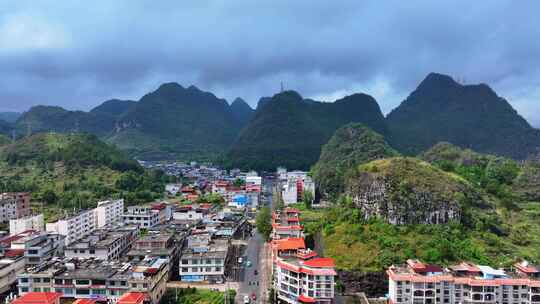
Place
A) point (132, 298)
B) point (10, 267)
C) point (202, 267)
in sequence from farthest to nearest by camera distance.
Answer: point (202, 267)
point (10, 267)
point (132, 298)

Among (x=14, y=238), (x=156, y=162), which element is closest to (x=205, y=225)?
(x=14, y=238)

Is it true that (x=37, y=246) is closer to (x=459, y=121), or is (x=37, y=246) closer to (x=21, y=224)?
(x=21, y=224)

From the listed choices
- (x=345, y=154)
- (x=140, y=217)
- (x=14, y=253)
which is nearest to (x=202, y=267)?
Result: (x=14, y=253)

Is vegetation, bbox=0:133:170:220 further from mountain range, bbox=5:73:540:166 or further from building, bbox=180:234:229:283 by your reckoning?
mountain range, bbox=5:73:540:166

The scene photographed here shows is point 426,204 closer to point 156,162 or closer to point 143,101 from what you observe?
point 156,162

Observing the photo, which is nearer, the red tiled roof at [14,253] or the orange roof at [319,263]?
the orange roof at [319,263]

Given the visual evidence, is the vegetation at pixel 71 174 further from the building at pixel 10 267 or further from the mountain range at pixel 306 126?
the mountain range at pixel 306 126

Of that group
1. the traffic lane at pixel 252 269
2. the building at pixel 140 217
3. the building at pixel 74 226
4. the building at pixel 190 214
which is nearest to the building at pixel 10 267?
the building at pixel 74 226
